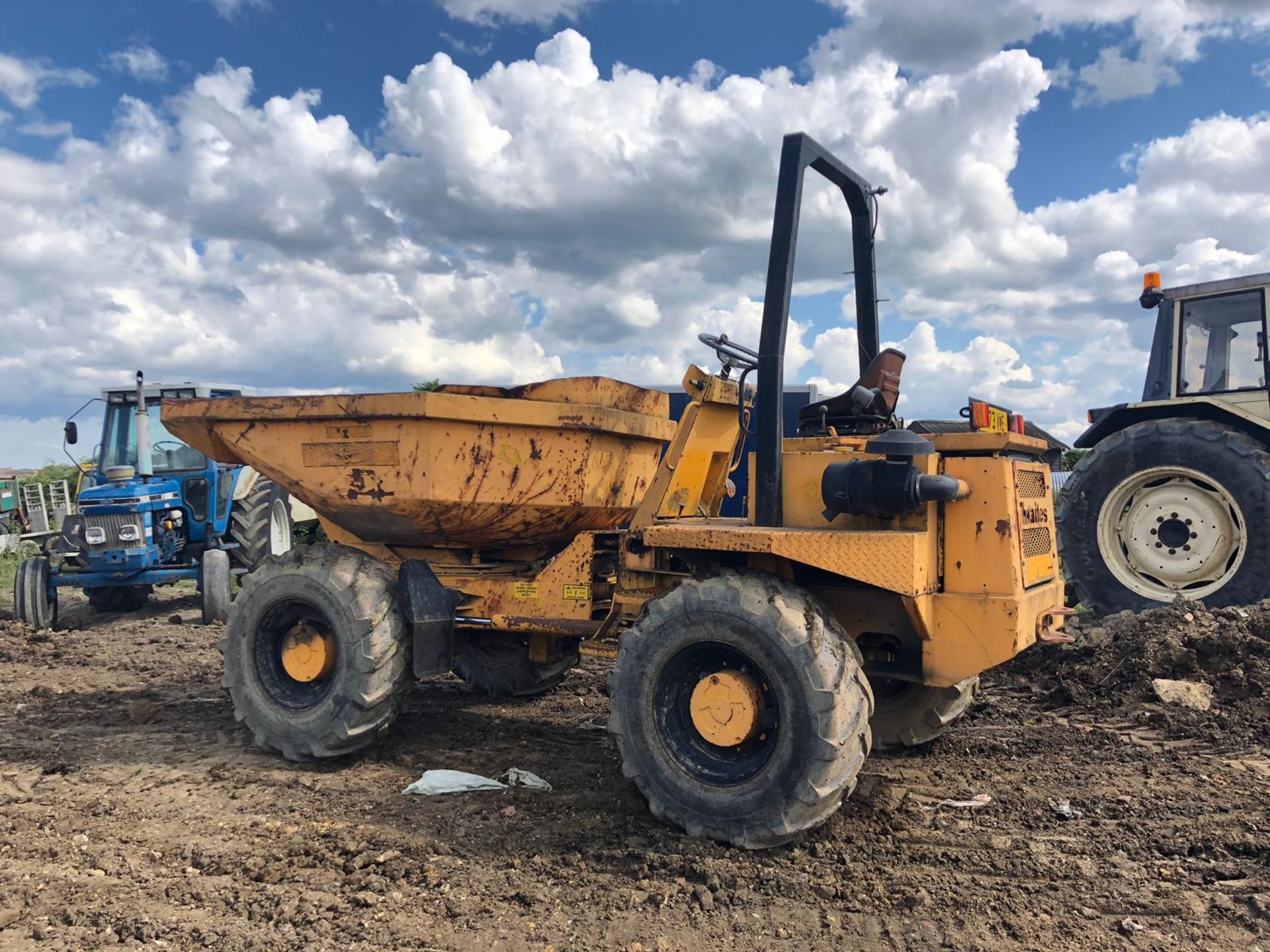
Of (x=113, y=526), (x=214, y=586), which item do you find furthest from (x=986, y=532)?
(x=113, y=526)

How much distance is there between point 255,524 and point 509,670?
5.70 meters

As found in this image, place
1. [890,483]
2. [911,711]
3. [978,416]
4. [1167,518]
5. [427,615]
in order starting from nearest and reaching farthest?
[890,483], [978,416], [911,711], [427,615], [1167,518]

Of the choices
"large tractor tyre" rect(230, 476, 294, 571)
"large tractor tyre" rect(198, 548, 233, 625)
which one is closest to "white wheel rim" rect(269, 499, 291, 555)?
"large tractor tyre" rect(230, 476, 294, 571)

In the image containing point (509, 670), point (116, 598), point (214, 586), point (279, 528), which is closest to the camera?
point (509, 670)

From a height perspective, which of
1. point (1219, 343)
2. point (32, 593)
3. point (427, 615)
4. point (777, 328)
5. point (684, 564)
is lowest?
point (32, 593)

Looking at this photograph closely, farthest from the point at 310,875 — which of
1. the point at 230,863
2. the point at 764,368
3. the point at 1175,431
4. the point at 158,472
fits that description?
the point at 158,472

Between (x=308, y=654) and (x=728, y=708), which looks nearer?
(x=728, y=708)

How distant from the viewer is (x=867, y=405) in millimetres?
4188

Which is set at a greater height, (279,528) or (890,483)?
(890,483)

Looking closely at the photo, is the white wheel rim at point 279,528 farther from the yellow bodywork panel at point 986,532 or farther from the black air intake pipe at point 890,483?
the yellow bodywork panel at point 986,532

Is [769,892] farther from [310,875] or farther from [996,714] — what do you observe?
[996,714]

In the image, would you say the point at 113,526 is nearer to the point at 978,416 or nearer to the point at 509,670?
the point at 509,670

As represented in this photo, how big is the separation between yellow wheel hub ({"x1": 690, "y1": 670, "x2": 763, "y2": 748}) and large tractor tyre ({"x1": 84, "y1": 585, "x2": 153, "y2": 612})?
29.0ft

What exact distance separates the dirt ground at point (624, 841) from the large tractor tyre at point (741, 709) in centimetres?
18
